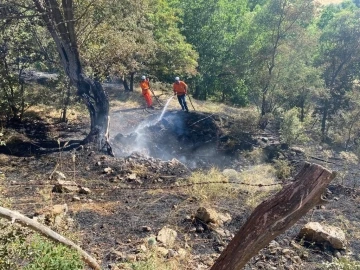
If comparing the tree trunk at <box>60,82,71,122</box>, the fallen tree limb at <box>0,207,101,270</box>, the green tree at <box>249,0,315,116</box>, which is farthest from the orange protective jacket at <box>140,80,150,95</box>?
the fallen tree limb at <box>0,207,101,270</box>

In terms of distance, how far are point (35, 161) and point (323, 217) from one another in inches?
271

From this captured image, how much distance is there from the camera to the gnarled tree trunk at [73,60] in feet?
35.7

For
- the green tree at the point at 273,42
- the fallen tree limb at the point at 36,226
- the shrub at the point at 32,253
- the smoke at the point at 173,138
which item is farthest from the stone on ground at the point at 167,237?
the green tree at the point at 273,42

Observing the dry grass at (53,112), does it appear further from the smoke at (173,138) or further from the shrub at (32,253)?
the shrub at (32,253)

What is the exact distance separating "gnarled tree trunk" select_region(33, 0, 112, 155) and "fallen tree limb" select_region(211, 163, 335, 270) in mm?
8308

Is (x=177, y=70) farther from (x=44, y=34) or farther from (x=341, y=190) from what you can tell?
(x=341, y=190)

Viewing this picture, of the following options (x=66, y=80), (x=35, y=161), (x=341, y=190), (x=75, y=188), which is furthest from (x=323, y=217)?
(x=66, y=80)

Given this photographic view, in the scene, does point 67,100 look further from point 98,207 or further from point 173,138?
point 98,207

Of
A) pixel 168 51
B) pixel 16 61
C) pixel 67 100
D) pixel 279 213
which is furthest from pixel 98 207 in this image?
pixel 168 51

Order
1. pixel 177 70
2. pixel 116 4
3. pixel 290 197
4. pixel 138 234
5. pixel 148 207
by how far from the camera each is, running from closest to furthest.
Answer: pixel 290 197, pixel 138 234, pixel 148 207, pixel 116 4, pixel 177 70

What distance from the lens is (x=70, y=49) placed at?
1147 cm

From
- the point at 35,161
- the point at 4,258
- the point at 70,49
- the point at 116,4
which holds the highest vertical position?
the point at 116,4

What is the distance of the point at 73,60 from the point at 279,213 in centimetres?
979

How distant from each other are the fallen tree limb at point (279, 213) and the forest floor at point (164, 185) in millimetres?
1549
